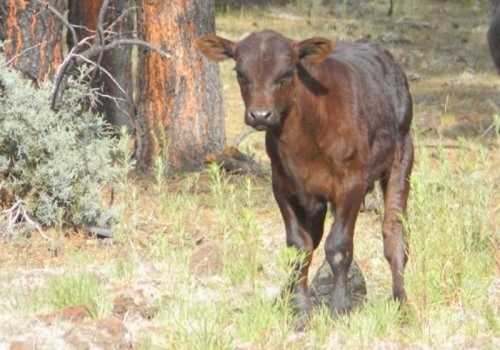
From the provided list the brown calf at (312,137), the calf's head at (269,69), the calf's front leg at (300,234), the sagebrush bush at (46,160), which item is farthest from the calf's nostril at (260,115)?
the sagebrush bush at (46,160)

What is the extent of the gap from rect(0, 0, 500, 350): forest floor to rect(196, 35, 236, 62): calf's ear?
0.72 m

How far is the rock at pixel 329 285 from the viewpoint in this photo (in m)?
7.12

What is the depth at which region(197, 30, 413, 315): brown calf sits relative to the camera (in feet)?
21.1

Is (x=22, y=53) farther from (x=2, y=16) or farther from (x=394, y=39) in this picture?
(x=394, y=39)

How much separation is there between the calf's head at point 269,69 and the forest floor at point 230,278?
1.51 feet

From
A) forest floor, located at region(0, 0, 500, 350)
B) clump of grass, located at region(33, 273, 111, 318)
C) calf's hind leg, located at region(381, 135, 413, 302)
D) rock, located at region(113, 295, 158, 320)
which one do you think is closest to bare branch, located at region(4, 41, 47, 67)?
forest floor, located at region(0, 0, 500, 350)

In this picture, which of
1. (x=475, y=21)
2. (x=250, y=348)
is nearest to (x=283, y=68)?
(x=250, y=348)

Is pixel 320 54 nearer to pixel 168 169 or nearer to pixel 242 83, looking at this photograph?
pixel 242 83

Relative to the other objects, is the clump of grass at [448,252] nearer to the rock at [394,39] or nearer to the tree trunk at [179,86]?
the tree trunk at [179,86]

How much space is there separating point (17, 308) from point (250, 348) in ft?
4.93

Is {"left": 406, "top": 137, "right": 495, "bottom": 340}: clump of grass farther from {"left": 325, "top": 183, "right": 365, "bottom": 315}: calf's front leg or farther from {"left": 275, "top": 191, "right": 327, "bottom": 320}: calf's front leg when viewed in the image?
{"left": 275, "top": 191, "right": 327, "bottom": 320}: calf's front leg

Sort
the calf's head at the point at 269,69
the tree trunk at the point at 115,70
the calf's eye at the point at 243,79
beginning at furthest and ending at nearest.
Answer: the tree trunk at the point at 115,70
the calf's eye at the point at 243,79
the calf's head at the point at 269,69

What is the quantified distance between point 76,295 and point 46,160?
2116 mm

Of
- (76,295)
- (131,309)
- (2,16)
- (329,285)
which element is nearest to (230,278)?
(329,285)
